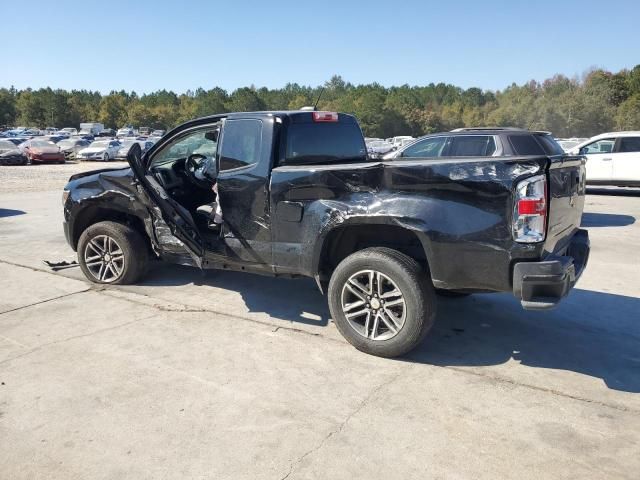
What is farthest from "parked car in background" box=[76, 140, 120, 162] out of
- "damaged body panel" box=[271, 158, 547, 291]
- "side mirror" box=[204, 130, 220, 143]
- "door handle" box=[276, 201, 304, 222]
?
"damaged body panel" box=[271, 158, 547, 291]

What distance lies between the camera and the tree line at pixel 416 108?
8031cm

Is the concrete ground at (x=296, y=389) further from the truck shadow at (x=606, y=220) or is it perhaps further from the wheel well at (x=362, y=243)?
the truck shadow at (x=606, y=220)

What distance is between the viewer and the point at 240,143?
484cm

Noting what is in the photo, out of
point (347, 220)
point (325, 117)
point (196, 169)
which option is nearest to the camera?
point (347, 220)

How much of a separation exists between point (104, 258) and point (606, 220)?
32.0 ft

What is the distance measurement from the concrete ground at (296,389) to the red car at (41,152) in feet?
99.3

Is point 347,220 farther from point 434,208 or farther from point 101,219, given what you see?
point 101,219

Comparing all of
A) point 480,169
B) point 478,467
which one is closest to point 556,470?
point 478,467

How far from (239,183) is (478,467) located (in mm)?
3019

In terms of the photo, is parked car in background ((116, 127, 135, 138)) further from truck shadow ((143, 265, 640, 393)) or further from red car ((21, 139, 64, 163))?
truck shadow ((143, 265, 640, 393))

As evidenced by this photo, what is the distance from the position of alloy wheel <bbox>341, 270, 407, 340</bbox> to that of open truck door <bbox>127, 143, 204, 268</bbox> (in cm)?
169

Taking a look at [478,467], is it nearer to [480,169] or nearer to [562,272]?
[562,272]

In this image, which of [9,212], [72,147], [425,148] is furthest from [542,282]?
[72,147]

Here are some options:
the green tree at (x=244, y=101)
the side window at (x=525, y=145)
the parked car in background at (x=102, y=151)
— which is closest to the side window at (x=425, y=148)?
the side window at (x=525, y=145)
